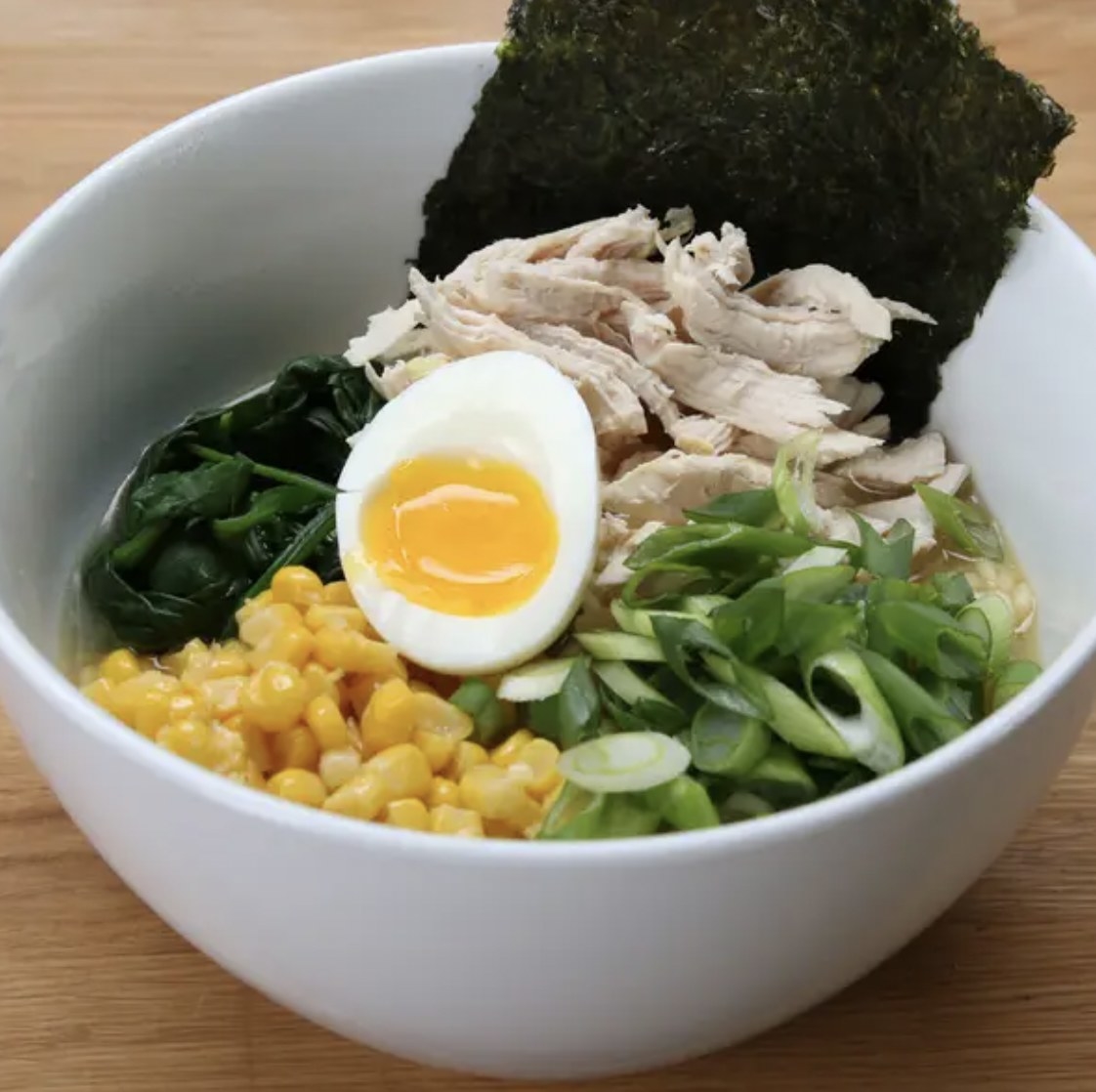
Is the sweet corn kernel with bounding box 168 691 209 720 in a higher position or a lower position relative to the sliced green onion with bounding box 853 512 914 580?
lower

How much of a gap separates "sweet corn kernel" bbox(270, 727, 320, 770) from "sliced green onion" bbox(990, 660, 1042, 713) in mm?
581

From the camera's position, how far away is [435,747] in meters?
1.29

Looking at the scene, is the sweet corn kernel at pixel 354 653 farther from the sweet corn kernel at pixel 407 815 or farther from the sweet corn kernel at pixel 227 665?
the sweet corn kernel at pixel 407 815

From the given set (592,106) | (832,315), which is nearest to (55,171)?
(592,106)

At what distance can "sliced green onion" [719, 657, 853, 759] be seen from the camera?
117 cm

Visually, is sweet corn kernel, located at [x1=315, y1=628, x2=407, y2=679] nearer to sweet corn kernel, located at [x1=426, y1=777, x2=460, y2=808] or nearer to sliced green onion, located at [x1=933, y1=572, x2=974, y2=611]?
sweet corn kernel, located at [x1=426, y1=777, x2=460, y2=808]

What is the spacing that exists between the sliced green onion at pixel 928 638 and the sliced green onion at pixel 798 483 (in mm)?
164

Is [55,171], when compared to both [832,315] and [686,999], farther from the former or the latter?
[686,999]

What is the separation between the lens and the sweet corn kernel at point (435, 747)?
1.29 metres

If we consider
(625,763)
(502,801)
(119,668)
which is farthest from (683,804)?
(119,668)

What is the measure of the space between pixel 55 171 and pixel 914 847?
1597mm

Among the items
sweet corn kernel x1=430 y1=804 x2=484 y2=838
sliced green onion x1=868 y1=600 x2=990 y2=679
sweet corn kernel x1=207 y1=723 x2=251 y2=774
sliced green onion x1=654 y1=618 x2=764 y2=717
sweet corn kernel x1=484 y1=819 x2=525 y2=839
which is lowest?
sweet corn kernel x1=207 y1=723 x2=251 y2=774

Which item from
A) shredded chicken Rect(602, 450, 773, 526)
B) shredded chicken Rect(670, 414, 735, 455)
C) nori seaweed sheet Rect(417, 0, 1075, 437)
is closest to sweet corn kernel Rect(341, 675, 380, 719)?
shredded chicken Rect(602, 450, 773, 526)

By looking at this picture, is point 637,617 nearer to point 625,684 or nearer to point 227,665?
point 625,684
